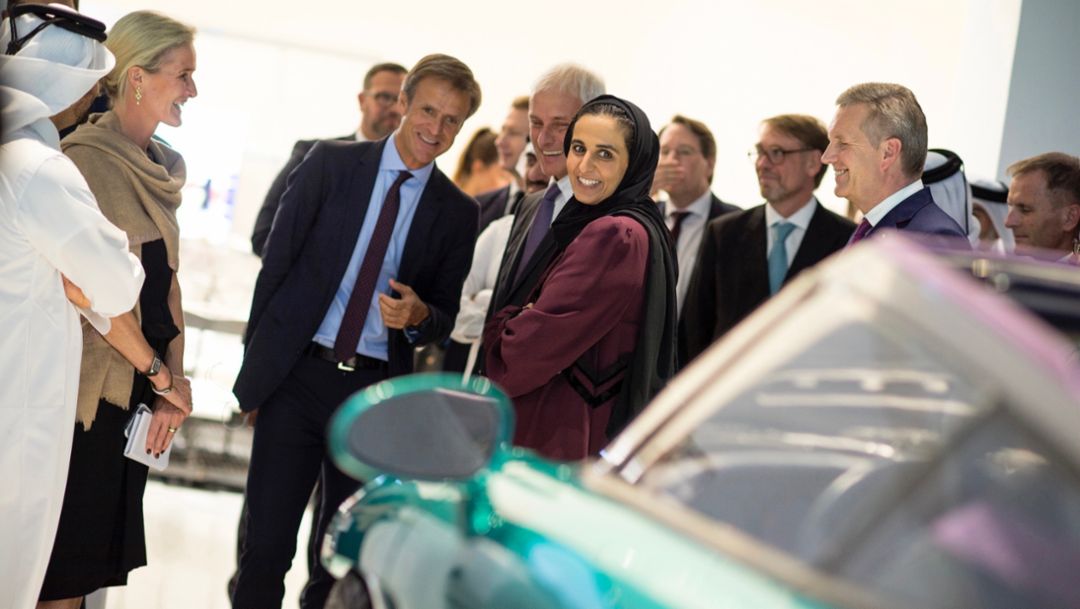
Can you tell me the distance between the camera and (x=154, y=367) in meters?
3.74

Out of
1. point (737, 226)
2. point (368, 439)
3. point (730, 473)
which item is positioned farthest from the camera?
point (737, 226)

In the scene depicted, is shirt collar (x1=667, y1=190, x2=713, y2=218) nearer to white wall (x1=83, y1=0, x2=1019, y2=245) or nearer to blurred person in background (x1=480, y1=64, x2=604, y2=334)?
blurred person in background (x1=480, y1=64, x2=604, y2=334)

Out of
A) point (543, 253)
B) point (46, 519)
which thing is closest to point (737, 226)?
point (543, 253)

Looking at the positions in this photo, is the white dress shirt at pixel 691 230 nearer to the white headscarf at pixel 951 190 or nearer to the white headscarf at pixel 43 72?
the white headscarf at pixel 951 190

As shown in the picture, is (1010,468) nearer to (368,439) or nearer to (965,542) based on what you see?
(965,542)

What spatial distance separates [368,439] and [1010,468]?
850mm

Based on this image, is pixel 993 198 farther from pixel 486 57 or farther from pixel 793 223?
pixel 486 57

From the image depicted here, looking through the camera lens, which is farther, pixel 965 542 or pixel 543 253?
pixel 543 253

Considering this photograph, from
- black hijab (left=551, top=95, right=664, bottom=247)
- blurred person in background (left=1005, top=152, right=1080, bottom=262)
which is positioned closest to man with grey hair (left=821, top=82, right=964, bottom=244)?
black hijab (left=551, top=95, right=664, bottom=247)

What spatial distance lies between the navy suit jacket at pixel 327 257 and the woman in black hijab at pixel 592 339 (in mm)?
713

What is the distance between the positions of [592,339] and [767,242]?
79.7 inches

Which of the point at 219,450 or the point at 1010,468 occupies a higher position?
the point at 1010,468

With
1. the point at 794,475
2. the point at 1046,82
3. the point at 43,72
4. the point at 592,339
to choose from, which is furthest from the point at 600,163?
the point at 1046,82

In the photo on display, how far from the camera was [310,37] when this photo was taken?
36.8 ft
